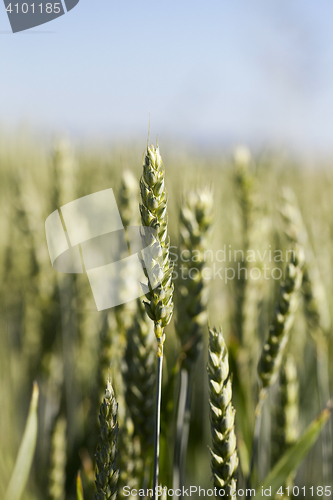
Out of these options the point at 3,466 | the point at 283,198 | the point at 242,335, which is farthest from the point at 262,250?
the point at 3,466

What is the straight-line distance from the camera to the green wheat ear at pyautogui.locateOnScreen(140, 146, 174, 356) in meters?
0.35

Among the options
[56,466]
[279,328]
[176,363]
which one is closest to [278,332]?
[279,328]

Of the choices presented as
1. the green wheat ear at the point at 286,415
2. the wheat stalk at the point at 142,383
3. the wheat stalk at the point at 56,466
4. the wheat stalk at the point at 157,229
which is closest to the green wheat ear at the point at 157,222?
the wheat stalk at the point at 157,229

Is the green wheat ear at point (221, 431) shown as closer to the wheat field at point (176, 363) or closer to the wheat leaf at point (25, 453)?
the wheat field at point (176, 363)

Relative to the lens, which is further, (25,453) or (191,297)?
(191,297)

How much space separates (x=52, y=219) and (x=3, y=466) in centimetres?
75

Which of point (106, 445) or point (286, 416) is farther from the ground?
point (106, 445)

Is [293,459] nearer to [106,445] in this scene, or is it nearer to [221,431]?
[221,431]

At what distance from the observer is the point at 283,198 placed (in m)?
0.99

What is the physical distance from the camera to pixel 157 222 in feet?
1.16

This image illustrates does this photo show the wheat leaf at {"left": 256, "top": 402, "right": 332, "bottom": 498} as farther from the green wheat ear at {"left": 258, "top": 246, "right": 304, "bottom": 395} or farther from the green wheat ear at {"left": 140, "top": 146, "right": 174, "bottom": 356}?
the green wheat ear at {"left": 140, "top": 146, "right": 174, "bottom": 356}

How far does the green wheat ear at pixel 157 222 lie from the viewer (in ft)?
1.16

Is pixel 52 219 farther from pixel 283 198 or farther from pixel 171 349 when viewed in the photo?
pixel 283 198

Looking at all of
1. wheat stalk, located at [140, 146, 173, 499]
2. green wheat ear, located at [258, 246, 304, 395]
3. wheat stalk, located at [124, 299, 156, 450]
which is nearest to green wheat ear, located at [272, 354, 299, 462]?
green wheat ear, located at [258, 246, 304, 395]
